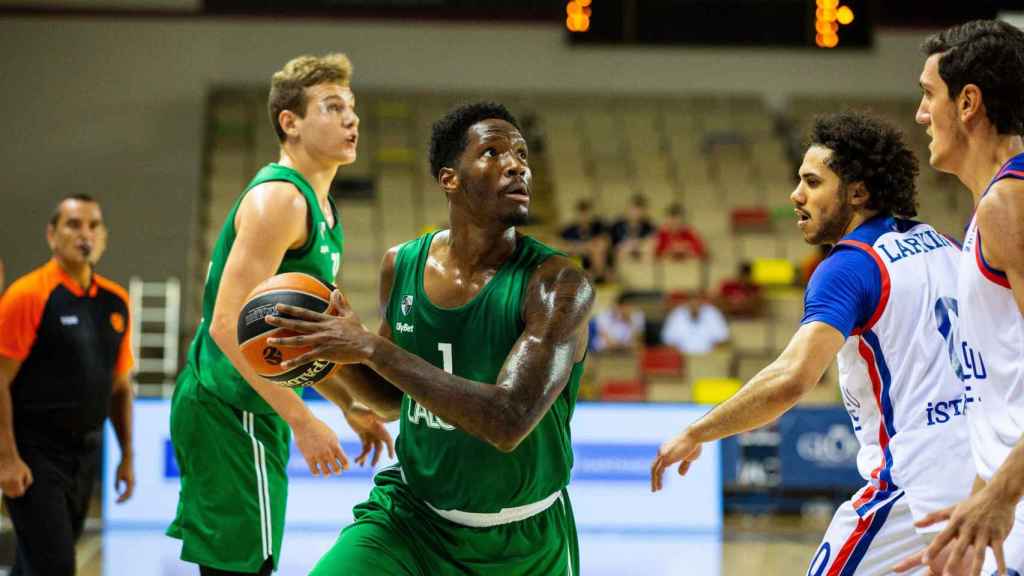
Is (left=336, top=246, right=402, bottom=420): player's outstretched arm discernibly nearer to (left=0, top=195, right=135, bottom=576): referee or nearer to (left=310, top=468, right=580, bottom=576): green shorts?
(left=310, top=468, right=580, bottom=576): green shorts

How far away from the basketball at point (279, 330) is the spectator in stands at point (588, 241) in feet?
33.1

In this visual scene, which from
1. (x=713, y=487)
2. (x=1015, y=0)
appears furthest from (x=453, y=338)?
(x=1015, y=0)

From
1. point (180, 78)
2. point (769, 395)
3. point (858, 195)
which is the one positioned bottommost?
point (769, 395)

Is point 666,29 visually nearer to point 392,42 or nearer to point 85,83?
point 392,42

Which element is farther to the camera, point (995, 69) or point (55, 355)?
point (55, 355)

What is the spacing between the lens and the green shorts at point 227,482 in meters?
4.23

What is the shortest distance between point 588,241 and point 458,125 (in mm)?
10193

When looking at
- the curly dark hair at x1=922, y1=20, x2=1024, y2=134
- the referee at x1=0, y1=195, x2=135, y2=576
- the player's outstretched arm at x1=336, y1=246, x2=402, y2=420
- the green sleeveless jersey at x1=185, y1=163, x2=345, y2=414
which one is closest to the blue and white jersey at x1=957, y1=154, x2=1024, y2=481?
the curly dark hair at x1=922, y1=20, x2=1024, y2=134

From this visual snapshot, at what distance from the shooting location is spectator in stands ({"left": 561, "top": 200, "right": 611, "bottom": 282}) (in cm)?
1357

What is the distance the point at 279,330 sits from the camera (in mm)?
3158

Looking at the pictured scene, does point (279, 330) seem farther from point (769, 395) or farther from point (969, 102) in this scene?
point (969, 102)

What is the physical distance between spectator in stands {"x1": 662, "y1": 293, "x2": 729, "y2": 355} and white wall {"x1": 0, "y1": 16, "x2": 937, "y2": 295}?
511 centimetres

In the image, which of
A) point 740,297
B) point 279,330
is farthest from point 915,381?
point 740,297

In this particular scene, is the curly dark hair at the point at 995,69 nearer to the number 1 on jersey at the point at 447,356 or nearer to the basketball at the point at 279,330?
the number 1 on jersey at the point at 447,356
